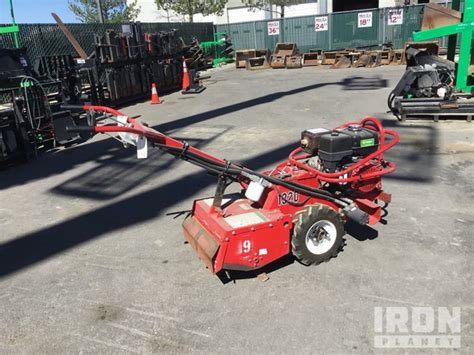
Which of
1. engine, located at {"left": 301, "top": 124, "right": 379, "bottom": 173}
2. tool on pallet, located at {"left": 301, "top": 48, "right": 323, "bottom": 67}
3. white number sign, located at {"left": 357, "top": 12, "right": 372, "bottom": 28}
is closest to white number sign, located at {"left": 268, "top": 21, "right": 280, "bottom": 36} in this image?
tool on pallet, located at {"left": 301, "top": 48, "right": 323, "bottom": 67}

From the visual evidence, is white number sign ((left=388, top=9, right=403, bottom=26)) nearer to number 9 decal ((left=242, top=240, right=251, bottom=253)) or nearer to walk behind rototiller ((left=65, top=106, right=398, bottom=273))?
walk behind rototiller ((left=65, top=106, right=398, bottom=273))

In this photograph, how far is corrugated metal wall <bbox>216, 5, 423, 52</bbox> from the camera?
22.2 meters

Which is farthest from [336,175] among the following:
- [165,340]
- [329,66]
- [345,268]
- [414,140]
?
[329,66]

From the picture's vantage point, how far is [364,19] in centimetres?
2255

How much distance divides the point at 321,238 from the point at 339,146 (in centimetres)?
88

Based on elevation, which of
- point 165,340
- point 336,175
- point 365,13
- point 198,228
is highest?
point 365,13

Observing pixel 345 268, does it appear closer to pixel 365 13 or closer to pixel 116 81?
pixel 116 81

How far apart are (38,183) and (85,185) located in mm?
881

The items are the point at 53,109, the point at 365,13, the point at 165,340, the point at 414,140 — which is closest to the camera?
the point at 165,340

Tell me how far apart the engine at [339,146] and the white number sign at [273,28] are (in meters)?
21.8

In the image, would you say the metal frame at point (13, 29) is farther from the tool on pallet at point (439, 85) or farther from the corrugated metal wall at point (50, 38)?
the tool on pallet at point (439, 85)

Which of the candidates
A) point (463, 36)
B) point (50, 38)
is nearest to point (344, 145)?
point (463, 36)

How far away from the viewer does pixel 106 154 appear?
8.19 metres

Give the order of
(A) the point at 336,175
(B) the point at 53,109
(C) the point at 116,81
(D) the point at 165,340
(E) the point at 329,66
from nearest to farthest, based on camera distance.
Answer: (D) the point at 165,340
(A) the point at 336,175
(B) the point at 53,109
(C) the point at 116,81
(E) the point at 329,66
